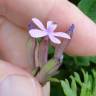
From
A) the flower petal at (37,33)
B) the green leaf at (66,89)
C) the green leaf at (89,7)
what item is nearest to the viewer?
the flower petal at (37,33)

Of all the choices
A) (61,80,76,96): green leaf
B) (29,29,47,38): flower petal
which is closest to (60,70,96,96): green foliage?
(61,80,76,96): green leaf

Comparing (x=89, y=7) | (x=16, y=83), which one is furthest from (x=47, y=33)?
(x=89, y=7)

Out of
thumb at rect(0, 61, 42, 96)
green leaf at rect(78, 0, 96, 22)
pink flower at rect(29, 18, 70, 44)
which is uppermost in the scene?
pink flower at rect(29, 18, 70, 44)

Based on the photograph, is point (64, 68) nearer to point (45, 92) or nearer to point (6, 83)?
point (45, 92)

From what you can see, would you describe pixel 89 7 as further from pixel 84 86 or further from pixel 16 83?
pixel 16 83

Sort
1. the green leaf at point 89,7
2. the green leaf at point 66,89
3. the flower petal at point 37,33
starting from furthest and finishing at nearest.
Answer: the green leaf at point 89,7 < the green leaf at point 66,89 < the flower petal at point 37,33

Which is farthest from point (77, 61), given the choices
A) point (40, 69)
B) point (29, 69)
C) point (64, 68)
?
point (40, 69)

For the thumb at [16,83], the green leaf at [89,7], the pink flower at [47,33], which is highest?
the pink flower at [47,33]

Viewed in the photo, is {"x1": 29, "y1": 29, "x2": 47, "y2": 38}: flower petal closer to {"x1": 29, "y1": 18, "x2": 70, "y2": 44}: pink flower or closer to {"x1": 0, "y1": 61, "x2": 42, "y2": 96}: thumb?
{"x1": 29, "y1": 18, "x2": 70, "y2": 44}: pink flower

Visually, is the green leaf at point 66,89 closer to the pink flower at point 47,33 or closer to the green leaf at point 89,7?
the pink flower at point 47,33

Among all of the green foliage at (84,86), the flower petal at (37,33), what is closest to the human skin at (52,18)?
the green foliage at (84,86)
